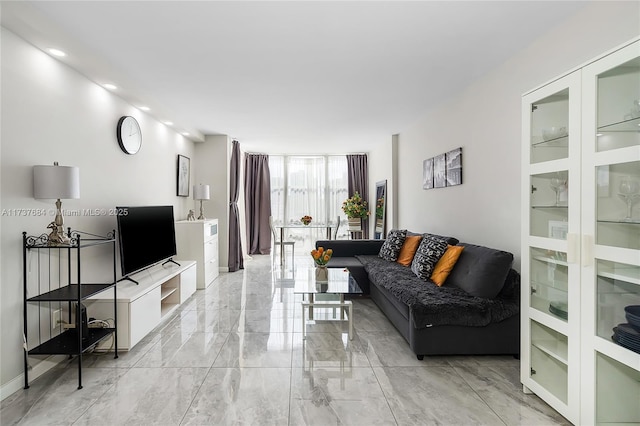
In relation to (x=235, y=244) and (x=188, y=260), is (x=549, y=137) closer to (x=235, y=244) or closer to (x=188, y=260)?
(x=188, y=260)

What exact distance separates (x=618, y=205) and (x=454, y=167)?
236cm

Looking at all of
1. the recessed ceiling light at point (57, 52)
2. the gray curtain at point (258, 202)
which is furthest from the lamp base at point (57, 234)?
the gray curtain at point (258, 202)

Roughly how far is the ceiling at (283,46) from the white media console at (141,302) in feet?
6.66

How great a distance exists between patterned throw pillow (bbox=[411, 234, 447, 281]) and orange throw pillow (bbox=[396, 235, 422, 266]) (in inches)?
20.8

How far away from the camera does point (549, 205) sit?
2.03 m

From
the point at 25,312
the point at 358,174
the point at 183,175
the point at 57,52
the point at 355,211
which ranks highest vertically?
the point at 57,52

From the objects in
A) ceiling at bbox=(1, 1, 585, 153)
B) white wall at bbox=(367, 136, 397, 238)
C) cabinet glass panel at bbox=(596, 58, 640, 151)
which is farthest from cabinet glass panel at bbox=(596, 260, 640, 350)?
white wall at bbox=(367, 136, 397, 238)

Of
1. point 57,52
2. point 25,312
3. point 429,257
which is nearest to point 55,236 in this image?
point 25,312

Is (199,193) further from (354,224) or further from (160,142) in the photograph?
(354,224)

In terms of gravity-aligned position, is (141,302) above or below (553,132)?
below

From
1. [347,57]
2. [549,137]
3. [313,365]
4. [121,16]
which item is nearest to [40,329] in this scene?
[313,365]

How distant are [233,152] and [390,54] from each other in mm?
4397

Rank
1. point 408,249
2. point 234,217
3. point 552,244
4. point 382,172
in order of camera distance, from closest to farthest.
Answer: point 552,244
point 408,249
point 234,217
point 382,172

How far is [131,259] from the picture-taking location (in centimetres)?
344
